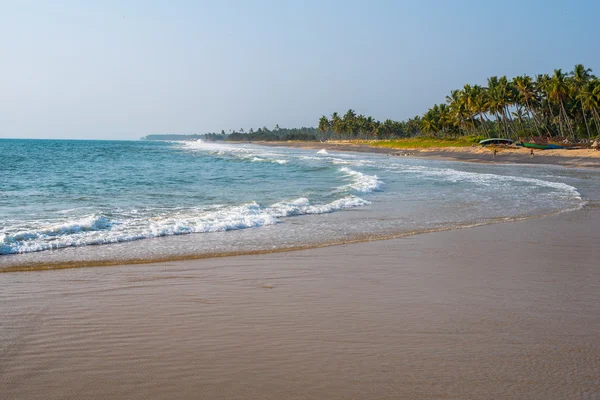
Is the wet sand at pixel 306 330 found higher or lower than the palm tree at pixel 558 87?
lower

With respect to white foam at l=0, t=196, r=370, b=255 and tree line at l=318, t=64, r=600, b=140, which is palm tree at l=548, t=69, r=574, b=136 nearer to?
tree line at l=318, t=64, r=600, b=140

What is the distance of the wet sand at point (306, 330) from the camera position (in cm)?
386

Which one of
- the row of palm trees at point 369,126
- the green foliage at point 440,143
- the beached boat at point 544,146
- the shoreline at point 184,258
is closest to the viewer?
the shoreline at point 184,258

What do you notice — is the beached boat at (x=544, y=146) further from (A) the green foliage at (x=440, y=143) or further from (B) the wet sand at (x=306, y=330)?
(B) the wet sand at (x=306, y=330)

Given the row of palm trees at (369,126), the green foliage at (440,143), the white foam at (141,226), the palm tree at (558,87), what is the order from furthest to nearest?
1. the row of palm trees at (369,126)
2. the green foliage at (440,143)
3. the palm tree at (558,87)
4. the white foam at (141,226)

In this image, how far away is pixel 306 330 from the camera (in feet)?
16.4

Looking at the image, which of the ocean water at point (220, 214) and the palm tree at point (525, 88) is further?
the palm tree at point (525, 88)

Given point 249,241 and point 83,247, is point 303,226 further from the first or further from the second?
point 83,247

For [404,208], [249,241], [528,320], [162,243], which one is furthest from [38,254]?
[404,208]

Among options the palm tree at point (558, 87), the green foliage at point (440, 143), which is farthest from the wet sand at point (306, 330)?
the green foliage at point (440, 143)

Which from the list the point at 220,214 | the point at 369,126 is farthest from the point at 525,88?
the point at 369,126

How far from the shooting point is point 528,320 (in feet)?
17.5

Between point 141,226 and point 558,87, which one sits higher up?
point 558,87

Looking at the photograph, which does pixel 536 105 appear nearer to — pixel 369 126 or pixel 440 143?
pixel 440 143
